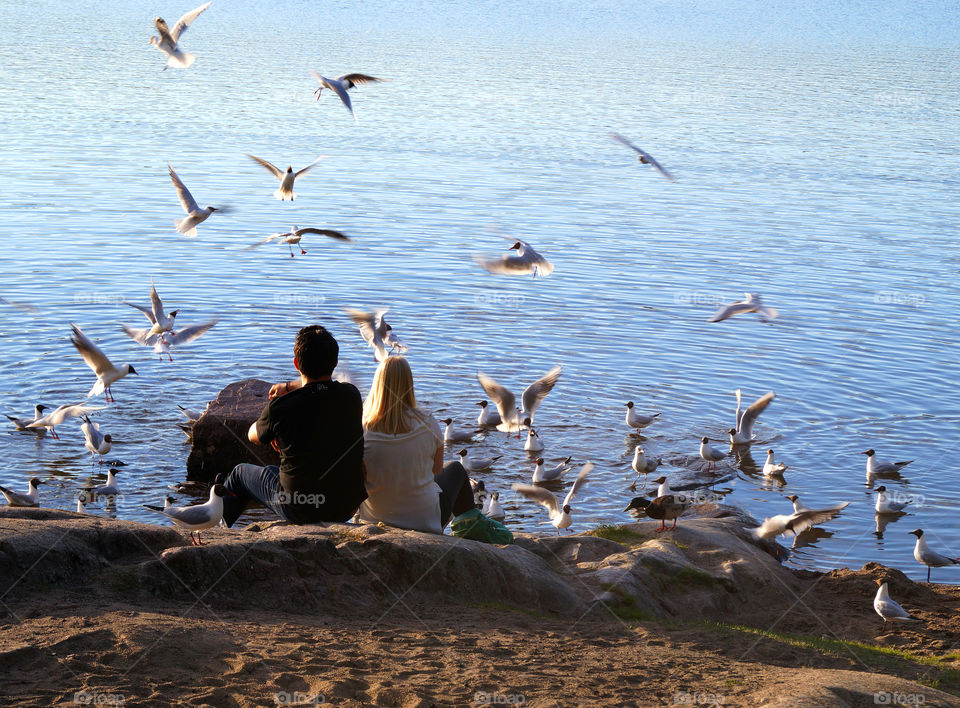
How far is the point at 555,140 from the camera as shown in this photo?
125 feet

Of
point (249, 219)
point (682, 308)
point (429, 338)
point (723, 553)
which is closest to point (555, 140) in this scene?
point (249, 219)

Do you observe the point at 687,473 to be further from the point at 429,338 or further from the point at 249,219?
the point at 249,219

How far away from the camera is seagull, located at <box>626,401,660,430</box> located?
13.4 metres

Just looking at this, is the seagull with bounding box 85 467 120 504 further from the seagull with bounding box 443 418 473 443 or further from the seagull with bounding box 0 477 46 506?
the seagull with bounding box 443 418 473 443

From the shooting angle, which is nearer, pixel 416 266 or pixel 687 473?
pixel 687 473

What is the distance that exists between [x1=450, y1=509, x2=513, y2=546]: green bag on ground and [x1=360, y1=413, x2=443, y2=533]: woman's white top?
271mm

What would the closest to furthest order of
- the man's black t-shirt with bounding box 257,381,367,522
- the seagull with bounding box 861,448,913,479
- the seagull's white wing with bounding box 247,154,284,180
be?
the man's black t-shirt with bounding box 257,381,367,522, the seagull with bounding box 861,448,913,479, the seagull's white wing with bounding box 247,154,284,180

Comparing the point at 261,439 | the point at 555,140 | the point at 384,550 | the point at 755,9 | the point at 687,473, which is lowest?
the point at 687,473

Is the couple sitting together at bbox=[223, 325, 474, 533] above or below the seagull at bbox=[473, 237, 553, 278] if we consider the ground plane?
below

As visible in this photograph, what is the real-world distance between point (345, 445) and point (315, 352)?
679mm

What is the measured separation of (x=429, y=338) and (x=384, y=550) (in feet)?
30.8

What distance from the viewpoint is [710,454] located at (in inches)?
502

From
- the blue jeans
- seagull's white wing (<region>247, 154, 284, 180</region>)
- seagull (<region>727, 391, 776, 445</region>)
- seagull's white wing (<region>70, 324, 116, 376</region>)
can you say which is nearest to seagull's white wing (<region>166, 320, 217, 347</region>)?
seagull's white wing (<region>70, 324, 116, 376</region>)

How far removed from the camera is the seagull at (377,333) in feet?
48.5
